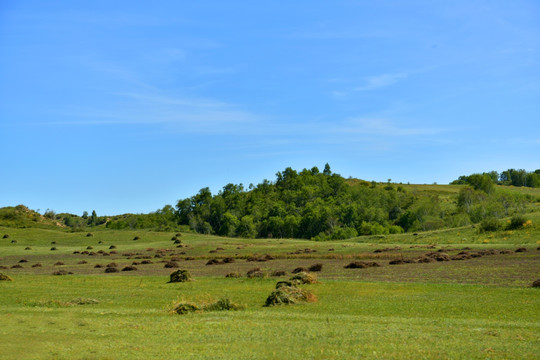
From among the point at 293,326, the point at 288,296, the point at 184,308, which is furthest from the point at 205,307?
the point at 293,326

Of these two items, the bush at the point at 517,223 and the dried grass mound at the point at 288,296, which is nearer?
the dried grass mound at the point at 288,296

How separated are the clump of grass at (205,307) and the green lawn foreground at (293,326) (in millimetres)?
570

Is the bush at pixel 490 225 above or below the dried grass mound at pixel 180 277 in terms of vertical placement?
above

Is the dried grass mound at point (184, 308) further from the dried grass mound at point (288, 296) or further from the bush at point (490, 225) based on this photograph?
the bush at point (490, 225)

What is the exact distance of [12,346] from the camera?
47.4 ft

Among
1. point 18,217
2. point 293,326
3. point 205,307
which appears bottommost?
point 205,307

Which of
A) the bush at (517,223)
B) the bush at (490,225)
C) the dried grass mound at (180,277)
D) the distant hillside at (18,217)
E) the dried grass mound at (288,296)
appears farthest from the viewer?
the distant hillside at (18,217)

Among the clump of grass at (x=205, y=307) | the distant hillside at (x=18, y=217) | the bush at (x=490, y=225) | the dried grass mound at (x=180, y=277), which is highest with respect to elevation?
the distant hillside at (x=18, y=217)

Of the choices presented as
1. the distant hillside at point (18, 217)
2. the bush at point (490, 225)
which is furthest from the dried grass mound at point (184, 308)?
the distant hillside at point (18, 217)

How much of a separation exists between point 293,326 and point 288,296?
24.0ft

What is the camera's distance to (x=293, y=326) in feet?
58.8

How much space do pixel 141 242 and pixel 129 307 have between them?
78.7 m

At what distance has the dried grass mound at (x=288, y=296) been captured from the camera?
982 inches

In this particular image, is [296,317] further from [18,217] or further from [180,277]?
[18,217]
